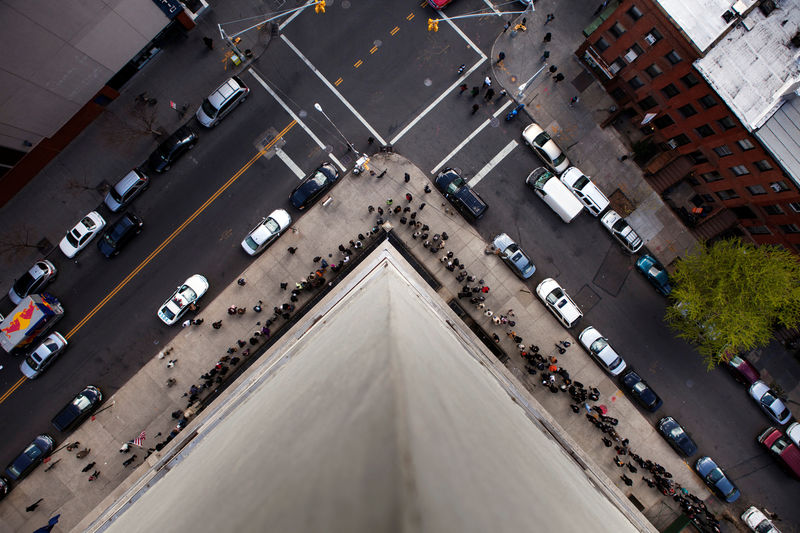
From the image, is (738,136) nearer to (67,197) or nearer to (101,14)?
(101,14)

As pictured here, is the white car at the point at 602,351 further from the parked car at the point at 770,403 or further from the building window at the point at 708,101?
the building window at the point at 708,101

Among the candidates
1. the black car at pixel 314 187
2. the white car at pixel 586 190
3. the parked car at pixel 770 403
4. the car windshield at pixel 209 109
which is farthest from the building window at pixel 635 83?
the car windshield at pixel 209 109

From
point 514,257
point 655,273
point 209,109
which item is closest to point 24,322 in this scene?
point 209,109

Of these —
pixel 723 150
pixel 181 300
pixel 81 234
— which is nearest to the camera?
pixel 723 150

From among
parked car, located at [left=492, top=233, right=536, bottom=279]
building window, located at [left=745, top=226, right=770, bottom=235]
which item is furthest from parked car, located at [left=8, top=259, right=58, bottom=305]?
building window, located at [left=745, top=226, right=770, bottom=235]

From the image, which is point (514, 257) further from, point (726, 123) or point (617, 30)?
point (617, 30)

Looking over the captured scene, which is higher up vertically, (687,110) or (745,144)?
(687,110)

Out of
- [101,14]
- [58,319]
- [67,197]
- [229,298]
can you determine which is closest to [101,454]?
[58,319]
